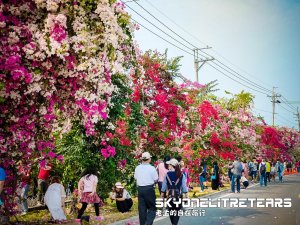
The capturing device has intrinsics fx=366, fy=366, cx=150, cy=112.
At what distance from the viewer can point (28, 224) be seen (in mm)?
10266

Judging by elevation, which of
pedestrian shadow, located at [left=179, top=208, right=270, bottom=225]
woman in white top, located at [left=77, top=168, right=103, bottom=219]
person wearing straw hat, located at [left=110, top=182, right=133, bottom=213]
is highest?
woman in white top, located at [left=77, top=168, right=103, bottom=219]

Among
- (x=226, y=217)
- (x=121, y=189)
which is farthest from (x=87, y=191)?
(x=226, y=217)

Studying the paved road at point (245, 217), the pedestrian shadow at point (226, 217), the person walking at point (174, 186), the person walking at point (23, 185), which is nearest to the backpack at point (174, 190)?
the person walking at point (174, 186)

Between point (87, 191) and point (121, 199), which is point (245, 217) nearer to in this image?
point (121, 199)

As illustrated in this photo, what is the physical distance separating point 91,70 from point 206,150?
59.5ft

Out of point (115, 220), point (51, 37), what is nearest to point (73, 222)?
point (115, 220)

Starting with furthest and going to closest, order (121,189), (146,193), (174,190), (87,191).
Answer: (121,189) → (87,191) → (174,190) → (146,193)

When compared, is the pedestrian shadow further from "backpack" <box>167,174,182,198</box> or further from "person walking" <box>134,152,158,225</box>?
"person walking" <box>134,152,158,225</box>

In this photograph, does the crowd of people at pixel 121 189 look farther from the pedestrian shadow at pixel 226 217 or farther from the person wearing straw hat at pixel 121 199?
the pedestrian shadow at pixel 226 217

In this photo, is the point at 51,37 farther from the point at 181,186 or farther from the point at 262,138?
the point at 262,138

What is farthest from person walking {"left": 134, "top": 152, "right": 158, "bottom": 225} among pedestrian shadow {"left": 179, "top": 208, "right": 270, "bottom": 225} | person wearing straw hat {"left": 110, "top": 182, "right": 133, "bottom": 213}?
person wearing straw hat {"left": 110, "top": 182, "right": 133, "bottom": 213}

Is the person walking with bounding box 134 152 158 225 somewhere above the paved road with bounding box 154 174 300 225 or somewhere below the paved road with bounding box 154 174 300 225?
above

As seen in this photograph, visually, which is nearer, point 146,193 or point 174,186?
point 146,193

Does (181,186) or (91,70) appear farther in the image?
(181,186)
